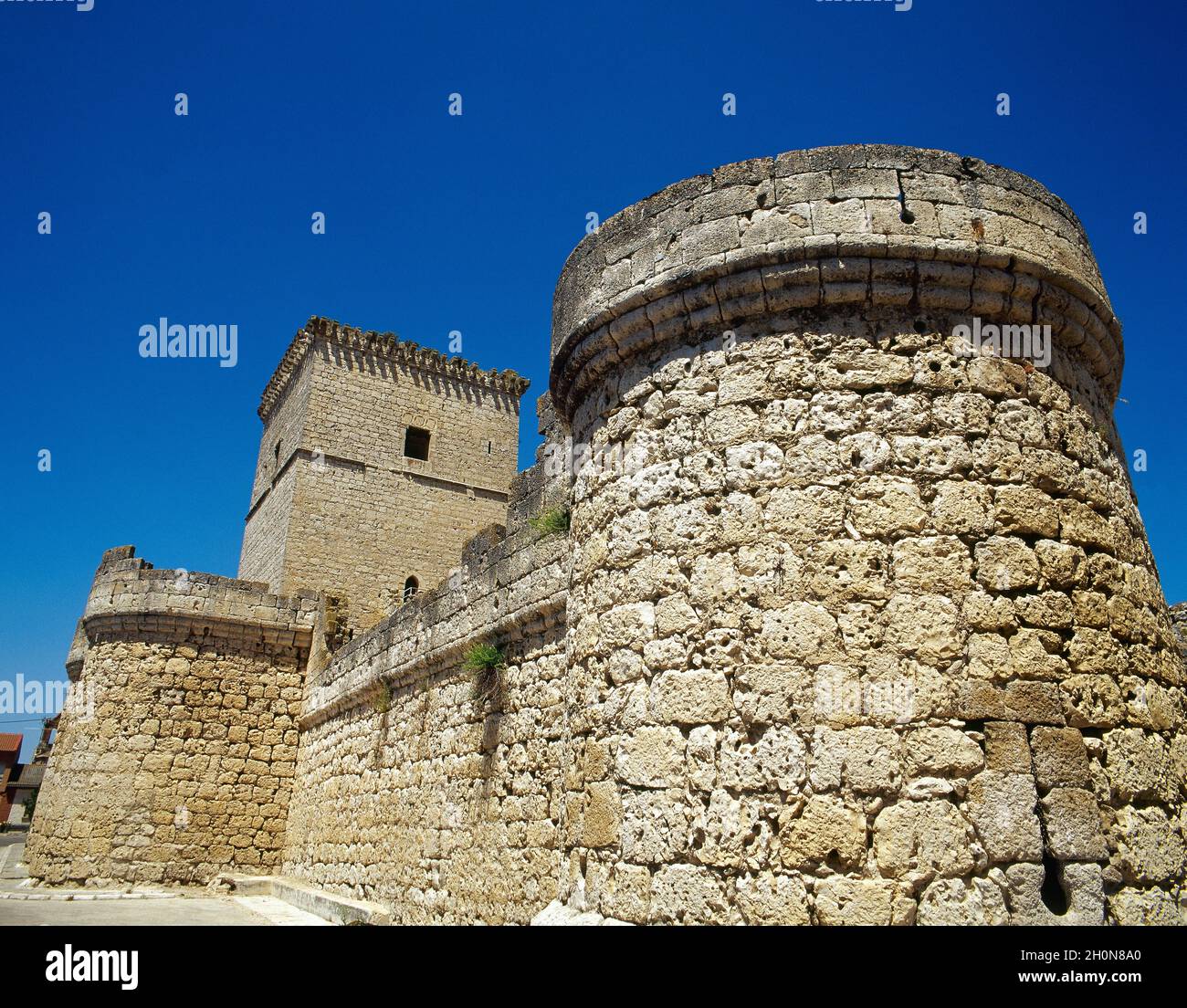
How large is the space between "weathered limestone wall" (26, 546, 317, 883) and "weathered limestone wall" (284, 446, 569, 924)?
7.63 ft

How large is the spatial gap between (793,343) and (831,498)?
2.18 feet

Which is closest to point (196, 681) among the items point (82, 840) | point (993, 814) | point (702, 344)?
point (82, 840)

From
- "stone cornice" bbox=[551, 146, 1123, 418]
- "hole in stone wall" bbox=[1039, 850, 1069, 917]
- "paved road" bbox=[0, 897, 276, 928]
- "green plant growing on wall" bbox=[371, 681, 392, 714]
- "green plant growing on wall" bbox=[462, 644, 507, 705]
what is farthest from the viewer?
"green plant growing on wall" bbox=[371, 681, 392, 714]

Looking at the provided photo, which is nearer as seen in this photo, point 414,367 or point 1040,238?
A: point 1040,238

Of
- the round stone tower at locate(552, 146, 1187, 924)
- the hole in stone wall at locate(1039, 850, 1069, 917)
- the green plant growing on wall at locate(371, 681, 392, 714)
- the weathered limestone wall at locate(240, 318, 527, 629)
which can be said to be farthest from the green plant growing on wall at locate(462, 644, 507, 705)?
the weathered limestone wall at locate(240, 318, 527, 629)

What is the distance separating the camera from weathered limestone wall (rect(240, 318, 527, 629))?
2214cm

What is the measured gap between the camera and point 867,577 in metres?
3.15

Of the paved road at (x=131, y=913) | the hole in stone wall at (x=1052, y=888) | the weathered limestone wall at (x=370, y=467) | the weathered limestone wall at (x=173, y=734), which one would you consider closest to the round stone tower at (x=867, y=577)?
the hole in stone wall at (x=1052, y=888)

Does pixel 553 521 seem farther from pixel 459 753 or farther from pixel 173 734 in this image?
pixel 173 734

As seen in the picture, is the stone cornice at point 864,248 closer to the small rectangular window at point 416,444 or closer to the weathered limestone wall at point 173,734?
the weathered limestone wall at point 173,734

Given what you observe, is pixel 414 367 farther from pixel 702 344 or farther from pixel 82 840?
pixel 702 344

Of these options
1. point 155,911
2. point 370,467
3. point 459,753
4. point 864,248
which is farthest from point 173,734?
point 864,248

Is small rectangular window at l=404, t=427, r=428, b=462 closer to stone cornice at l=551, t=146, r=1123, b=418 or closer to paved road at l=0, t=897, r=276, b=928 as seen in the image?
paved road at l=0, t=897, r=276, b=928

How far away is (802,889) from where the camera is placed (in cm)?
288
